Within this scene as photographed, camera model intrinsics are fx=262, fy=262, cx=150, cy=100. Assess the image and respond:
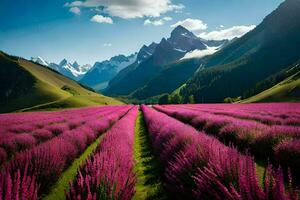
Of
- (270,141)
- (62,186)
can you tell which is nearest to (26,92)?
(62,186)

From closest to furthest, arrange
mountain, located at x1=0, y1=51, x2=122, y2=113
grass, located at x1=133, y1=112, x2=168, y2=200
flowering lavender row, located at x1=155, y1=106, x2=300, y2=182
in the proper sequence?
grass, located at x1=133, y1=112, x2=168, y2=200 → flowering lavender row, located at x1=155, y1=106, x2=300, y2=182 → mountain, located at x1=0, y1=51, x2=122, y2=113

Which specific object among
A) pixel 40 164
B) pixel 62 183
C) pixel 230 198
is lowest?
pixel 62 183

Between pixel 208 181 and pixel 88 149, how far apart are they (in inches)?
412

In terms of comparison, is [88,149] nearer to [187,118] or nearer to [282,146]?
[282,146]

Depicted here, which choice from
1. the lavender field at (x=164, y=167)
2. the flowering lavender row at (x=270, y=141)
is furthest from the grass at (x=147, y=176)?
the flowering lavender row at (x=270, y=141)

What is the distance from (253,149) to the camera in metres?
10.7

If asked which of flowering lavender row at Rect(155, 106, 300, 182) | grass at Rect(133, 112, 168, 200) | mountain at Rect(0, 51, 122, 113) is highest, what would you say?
mountain at Rect(0, 51, 122, 113)

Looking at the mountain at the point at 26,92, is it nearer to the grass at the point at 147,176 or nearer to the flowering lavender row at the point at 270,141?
the grass at the point at 147,176

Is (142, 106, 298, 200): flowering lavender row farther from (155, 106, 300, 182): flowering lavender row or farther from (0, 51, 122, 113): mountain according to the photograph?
(0, 51, 122, 113): mountain

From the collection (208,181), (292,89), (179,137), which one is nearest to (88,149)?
(179,137)

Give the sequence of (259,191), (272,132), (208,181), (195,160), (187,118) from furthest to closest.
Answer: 1. (187,118)
2. (272,132)
3. (195,160)
4. (208,181)
5. (259,191)

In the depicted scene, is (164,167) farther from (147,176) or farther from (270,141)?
(270,141)

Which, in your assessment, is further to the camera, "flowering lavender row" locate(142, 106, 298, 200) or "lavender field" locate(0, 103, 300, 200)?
"lavender field" locate(0, 103, 300, 200)

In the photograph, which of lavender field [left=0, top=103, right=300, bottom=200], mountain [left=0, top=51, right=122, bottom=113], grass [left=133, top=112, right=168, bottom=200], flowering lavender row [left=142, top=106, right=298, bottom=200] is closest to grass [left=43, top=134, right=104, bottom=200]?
lavender field [left=0, top=103, right=300, bottom=200]
